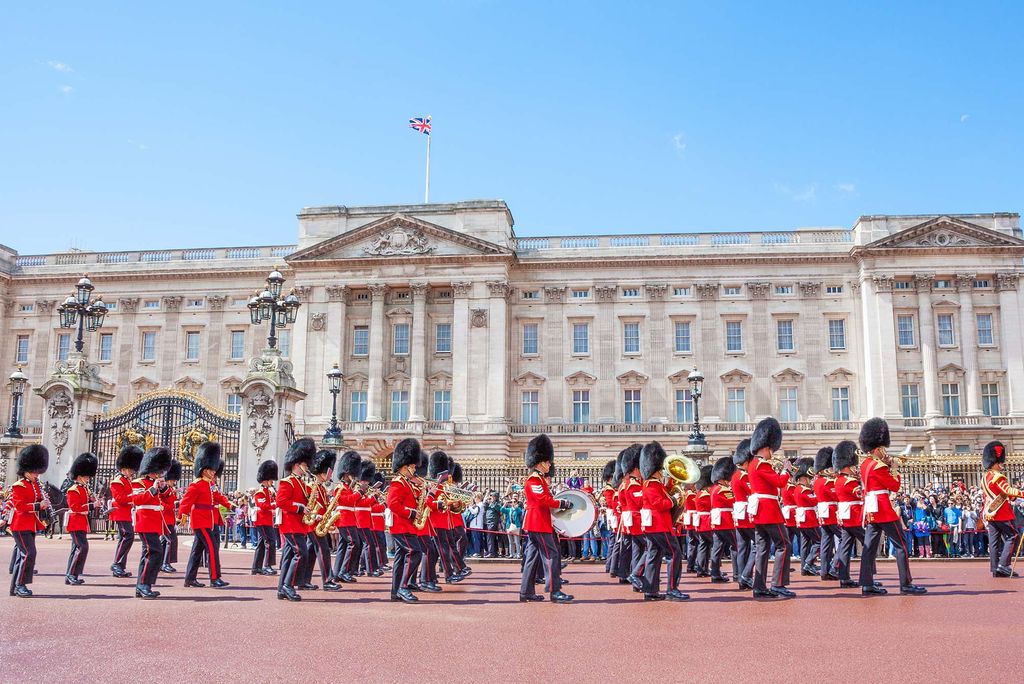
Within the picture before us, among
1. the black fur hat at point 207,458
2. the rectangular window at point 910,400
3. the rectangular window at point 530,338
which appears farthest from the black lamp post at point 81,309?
the rectangular window at point 910,400

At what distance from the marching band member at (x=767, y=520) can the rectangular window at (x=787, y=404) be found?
3253cm

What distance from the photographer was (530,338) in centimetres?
4562

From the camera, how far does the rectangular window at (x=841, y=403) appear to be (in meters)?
43.3

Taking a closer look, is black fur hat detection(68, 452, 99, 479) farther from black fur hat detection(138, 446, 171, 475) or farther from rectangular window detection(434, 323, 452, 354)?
rectangular window detection(434, 323, 452, 354)

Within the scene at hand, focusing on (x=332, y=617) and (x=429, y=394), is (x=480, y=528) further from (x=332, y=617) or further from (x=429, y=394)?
(x=429, y=394)

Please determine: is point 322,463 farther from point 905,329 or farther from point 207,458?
point 905,329

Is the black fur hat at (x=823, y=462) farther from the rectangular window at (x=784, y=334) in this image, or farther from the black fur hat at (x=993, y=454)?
the rectangular window at (x=784, y=334)

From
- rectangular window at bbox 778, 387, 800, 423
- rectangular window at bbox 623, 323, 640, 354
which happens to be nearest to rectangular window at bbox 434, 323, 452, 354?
rectangular window at bbox 623, 323, 640, 354

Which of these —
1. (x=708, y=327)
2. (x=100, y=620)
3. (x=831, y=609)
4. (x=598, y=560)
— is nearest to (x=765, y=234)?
(x=708, y=327)

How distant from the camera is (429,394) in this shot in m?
44.7

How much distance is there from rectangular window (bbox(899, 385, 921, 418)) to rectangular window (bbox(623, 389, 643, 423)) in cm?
1175

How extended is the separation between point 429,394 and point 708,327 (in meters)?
13.6

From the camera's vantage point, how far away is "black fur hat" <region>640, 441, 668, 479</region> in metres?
Result: 12.1

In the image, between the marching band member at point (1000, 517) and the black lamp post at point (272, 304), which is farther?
the black lamp post at point (272, 304)
